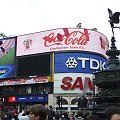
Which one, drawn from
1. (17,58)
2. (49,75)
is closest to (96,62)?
(49,75)

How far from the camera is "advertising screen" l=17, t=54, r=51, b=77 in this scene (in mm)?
57938

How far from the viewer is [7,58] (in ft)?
210

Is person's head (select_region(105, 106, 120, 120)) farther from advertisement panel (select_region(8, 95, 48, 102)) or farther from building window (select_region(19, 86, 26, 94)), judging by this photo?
building window (select_region(19, 86, 26, 94))

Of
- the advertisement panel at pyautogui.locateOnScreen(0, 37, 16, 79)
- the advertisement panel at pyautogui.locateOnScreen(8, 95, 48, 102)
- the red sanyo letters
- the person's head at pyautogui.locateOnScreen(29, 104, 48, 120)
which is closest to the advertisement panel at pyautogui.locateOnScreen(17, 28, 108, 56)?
the advertisement panel at pyautogui.locateOnScreen(0, 37, 16, 79)

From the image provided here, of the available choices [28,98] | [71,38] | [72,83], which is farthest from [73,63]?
[28,98]

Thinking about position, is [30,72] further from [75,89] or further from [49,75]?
[75,89]

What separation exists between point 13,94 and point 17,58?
594 cm

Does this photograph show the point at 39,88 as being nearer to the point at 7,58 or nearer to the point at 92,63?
the point at 7,58

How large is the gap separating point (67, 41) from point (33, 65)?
658cm

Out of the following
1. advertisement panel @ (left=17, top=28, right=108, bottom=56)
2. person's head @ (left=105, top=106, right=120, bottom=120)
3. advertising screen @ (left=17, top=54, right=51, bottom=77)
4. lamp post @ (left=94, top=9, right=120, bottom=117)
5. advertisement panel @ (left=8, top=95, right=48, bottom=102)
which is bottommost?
A: person's head @ (left=105, top=106, right=120, bottom=120)

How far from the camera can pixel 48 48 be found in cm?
5872

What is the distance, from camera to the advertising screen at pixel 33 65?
57938mm

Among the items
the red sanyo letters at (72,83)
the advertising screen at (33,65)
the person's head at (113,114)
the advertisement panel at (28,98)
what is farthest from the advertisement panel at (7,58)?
the person's head at (113,114)

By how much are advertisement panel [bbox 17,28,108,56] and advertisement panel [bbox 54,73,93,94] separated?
418 centimetres
